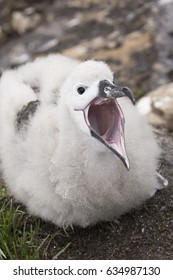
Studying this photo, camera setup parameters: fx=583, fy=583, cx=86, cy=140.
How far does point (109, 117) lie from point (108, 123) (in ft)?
0.10

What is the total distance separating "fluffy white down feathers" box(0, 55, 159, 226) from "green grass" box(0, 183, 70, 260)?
0.11 meters

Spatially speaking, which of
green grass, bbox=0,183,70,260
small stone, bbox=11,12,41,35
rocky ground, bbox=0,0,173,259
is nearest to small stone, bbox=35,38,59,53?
rocky ground, bbox=0,0,173,259

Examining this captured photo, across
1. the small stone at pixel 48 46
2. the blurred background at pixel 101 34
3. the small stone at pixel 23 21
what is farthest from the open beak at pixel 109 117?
the small stone at pixel 23 21

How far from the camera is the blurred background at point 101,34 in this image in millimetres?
6504

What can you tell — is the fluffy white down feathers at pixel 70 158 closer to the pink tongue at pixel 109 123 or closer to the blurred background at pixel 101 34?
the pink tongue at pixel 109 123

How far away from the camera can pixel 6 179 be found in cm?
352

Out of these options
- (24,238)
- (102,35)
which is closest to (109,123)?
(24,238)

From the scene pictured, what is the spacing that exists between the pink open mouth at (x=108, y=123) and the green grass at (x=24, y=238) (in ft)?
2.24

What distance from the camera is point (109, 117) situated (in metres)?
2.94

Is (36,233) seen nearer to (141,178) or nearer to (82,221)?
(82,221)

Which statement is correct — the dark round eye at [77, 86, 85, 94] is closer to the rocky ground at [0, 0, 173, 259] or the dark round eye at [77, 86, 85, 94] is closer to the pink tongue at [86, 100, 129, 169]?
the pink tongue at [86, 100, 129, 169]

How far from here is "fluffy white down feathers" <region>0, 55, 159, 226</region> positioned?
9.66 feet

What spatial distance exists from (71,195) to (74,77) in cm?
61
